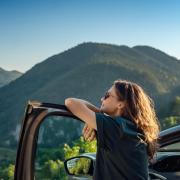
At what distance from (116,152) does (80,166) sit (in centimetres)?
84

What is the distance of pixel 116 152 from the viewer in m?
1.92

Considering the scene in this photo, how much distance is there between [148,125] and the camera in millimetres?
2062

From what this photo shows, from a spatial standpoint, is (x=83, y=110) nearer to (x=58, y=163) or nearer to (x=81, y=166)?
(x=81, y=166)

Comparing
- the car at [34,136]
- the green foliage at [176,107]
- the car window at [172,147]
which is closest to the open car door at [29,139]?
the car at [34,136]

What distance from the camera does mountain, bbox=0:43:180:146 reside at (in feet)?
290

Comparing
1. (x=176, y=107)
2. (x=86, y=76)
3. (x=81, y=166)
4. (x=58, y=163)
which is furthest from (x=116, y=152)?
(x=86, y=76)

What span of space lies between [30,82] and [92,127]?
382 feet

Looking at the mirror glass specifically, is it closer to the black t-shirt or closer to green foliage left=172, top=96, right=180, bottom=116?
the black t-shirt

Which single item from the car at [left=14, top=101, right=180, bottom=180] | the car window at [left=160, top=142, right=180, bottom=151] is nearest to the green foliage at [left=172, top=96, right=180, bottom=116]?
the car window at [left=160, top=142, right=180, bottom=151]

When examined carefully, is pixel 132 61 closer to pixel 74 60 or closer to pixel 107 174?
pixel 74 60

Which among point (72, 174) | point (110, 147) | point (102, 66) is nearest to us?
point (110, 147)

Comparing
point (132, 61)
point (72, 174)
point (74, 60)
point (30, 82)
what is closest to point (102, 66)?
point (132, 61)

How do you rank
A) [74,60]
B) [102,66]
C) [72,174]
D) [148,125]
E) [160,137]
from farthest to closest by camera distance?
[74,60], [102,66], [72,174], [160,137], [148,125]

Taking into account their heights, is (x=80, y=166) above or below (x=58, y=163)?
above
